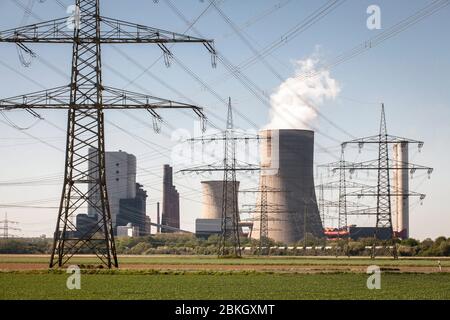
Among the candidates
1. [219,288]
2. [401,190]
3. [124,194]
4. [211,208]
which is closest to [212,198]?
[211,208]

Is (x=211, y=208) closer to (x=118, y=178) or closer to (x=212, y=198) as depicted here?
(x=212, y=198)

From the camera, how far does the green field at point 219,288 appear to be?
26125mm

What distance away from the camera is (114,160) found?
578 ft

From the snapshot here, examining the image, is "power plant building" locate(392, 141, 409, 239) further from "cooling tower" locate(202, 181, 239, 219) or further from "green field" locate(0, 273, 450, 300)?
"green field" locate(0, 273, 450, 300)

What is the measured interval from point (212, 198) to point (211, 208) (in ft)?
11.4

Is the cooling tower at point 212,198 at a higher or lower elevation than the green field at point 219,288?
higher

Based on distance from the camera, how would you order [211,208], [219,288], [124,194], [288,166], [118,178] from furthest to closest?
[124,194] < [118,178] < [211,208] < [288,166] < [219,288]

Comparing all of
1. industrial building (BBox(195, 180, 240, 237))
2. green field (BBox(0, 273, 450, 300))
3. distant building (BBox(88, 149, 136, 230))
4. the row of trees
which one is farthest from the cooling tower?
green field (BBox(0, 273, 450, 300))

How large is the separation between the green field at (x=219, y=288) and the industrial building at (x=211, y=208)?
90128 millimetres

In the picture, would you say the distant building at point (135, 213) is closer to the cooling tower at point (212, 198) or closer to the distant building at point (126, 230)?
the distant building at point (126, 230)

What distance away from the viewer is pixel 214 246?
401 feet

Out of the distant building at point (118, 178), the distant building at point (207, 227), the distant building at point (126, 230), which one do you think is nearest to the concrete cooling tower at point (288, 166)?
the distant building at point (207, 227)

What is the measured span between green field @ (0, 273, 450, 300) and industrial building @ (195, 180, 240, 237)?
90128 millimetres
